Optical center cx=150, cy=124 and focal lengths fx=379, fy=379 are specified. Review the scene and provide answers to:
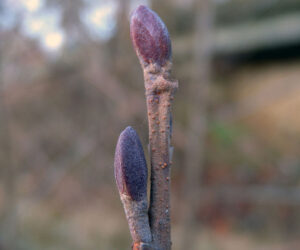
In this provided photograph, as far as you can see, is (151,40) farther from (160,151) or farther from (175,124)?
(175,124)

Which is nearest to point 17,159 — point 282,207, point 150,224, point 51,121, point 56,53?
point 51,121

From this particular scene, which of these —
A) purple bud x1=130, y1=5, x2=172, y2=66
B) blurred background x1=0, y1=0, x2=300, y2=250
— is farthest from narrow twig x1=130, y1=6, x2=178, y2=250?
blurred background x1=0, y1=0, x2=300, y2=250

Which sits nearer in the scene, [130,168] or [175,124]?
[130,168]

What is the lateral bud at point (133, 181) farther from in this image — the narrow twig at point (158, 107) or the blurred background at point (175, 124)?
the blurred background at point (175, 124)

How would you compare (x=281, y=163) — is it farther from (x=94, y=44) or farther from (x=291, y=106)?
(x=94, y=44)

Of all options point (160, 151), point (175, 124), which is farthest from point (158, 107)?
point (175, 124)

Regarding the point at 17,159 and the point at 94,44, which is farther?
the point at 17,159

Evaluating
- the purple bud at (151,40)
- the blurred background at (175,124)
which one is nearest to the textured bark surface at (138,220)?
the purple bud at (151,40)
